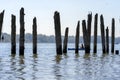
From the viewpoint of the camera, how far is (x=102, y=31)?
41.4 m

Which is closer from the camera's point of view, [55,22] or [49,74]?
[49,74]

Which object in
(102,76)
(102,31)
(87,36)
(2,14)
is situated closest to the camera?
(102,76)

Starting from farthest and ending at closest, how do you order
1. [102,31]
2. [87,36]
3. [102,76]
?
[102,31] < [87,36] < [102,76]

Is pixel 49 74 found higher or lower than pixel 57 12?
lower

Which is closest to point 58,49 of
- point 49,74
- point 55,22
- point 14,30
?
point 55,22

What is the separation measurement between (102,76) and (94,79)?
119 centimetres

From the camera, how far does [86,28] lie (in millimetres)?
38469

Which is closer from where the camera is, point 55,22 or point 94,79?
point 94,79

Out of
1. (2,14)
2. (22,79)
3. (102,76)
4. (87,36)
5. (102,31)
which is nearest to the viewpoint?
(22,79)

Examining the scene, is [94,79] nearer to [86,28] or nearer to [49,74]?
[49,74]

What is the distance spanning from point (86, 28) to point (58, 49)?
5731mm

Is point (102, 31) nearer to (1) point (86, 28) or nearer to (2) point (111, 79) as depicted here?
(1) point (86, 28)

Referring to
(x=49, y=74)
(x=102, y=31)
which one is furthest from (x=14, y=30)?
(x=49, y=74)

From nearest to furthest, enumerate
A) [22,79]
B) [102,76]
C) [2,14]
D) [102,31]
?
1. [22,79]
2. [102,76]
3. [2,14]
4. [102,31]
